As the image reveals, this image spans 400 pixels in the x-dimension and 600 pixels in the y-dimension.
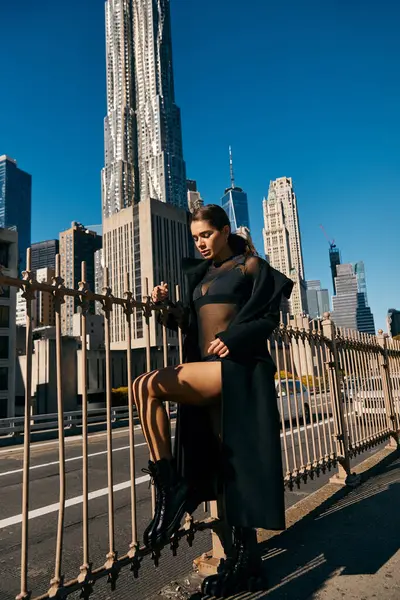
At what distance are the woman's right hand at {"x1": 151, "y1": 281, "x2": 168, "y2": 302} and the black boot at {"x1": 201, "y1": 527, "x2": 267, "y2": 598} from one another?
1.57 m

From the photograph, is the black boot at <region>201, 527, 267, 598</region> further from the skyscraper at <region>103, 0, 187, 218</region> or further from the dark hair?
the skyscraper at <region>103, 0, 187, 218</region>

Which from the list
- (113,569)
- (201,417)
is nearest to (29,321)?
(201,417)

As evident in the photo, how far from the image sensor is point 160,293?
2914mm

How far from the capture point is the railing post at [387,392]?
7.09 metres

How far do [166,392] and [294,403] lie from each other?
9.48 feet

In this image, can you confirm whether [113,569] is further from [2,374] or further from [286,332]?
[2,374]

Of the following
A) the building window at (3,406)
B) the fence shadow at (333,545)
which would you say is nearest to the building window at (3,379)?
the building window at (3,406)

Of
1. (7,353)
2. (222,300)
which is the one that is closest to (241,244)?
(222,300)

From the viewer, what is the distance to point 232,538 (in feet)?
8.76

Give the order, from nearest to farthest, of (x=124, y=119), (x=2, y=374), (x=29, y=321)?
(x=29, y=321) < (x=2, y=374) < (x=124, y=119)

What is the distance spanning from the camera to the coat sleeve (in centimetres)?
234

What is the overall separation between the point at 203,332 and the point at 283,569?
168 cm

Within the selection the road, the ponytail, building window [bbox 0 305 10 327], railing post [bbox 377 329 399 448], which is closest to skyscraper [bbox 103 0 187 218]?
building window [bbox 0 305 10 327]

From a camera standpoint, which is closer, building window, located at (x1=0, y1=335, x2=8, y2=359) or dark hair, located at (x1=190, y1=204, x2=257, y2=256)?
dark hair, located at (x1=190, y1=204, x2=257, y2=256)
